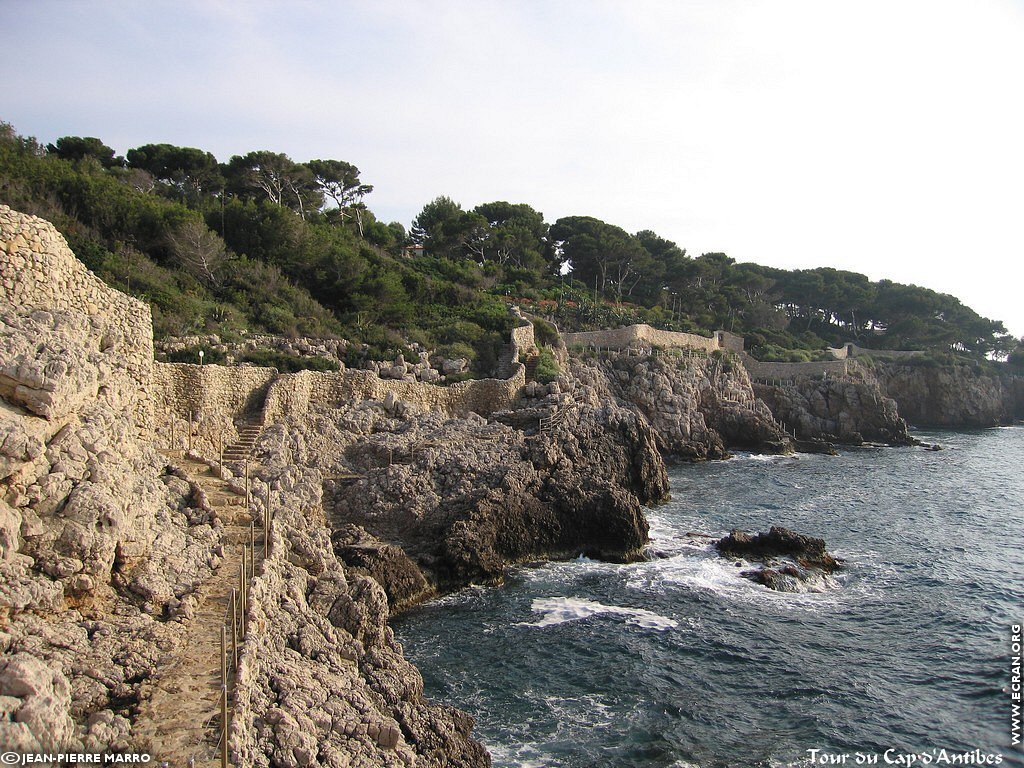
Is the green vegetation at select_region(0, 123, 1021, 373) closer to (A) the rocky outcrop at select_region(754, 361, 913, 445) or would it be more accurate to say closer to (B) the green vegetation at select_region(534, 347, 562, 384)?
(B) the green vegetation at select_region(534, 347, 562, 384)

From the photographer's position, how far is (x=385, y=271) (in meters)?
45.6

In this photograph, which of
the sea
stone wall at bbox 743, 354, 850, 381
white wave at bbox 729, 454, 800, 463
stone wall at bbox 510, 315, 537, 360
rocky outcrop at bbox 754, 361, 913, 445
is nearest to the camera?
the sea

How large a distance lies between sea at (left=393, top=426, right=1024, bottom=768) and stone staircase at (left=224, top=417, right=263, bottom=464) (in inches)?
319

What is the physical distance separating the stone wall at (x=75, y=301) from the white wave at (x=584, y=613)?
38.9ft

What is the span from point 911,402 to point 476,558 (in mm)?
65177

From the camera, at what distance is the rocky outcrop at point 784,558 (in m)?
22.4

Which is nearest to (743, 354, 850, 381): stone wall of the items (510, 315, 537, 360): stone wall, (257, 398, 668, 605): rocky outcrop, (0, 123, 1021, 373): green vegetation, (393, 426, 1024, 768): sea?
(0, 123, 1021, 373): green vegetation

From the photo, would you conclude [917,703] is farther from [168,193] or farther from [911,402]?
[911,402]

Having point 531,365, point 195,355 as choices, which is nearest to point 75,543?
point 195,355

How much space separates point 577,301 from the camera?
61688 millimetres

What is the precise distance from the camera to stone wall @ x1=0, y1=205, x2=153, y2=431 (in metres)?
13.5

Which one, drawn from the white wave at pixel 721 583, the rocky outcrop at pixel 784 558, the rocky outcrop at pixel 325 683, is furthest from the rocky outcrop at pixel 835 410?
the rocky outcrop at pixel 325 683

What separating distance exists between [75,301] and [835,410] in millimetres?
55612

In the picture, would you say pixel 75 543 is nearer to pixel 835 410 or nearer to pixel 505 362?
pixel 505 362
